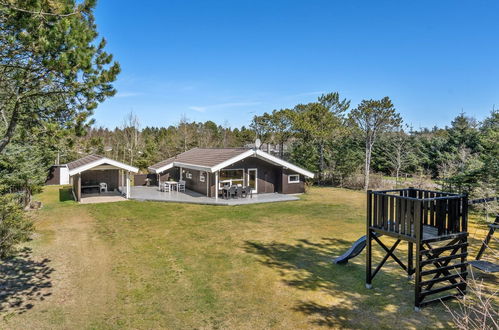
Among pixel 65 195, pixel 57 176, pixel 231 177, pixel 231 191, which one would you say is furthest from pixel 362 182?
pixel 57 176

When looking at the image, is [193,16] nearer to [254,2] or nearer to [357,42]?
[254,2]

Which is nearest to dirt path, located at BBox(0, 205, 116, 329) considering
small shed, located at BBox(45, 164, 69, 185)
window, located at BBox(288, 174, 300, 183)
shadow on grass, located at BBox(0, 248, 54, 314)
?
shadow on grass, located at BBox(0, 248, 54, 314)

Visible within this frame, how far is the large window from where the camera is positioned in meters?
19.3

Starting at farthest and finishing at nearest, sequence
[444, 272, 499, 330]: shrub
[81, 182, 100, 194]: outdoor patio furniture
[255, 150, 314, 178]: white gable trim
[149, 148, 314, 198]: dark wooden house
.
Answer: [81, 182, 100, 194]: outdoor patio furniture < [255, 150, 314, 178]: white gable trim < [149, 148, 314, 198]: dark wooden house < [444, 272, 499, 330]: shrub

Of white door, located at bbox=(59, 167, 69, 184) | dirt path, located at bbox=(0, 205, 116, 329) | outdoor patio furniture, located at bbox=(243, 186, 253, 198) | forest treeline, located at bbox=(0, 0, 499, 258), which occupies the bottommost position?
dirt path, located at bbox=(0, 205, 116, 329)

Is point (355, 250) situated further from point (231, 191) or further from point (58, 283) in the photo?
point (231, 191)

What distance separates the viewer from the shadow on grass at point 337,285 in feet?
17.9

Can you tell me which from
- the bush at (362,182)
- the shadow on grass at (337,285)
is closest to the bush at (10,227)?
the shadow on grass at (337,285)

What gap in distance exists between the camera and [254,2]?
17.6 metres

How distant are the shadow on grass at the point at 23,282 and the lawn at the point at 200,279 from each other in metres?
0.02

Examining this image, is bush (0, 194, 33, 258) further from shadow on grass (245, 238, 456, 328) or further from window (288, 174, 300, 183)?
window (288, 174, 300, 183)

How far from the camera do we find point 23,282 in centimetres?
705

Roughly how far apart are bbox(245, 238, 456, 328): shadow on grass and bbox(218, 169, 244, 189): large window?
9579mm

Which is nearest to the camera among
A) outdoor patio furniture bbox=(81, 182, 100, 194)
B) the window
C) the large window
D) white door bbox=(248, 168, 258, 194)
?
the large window
